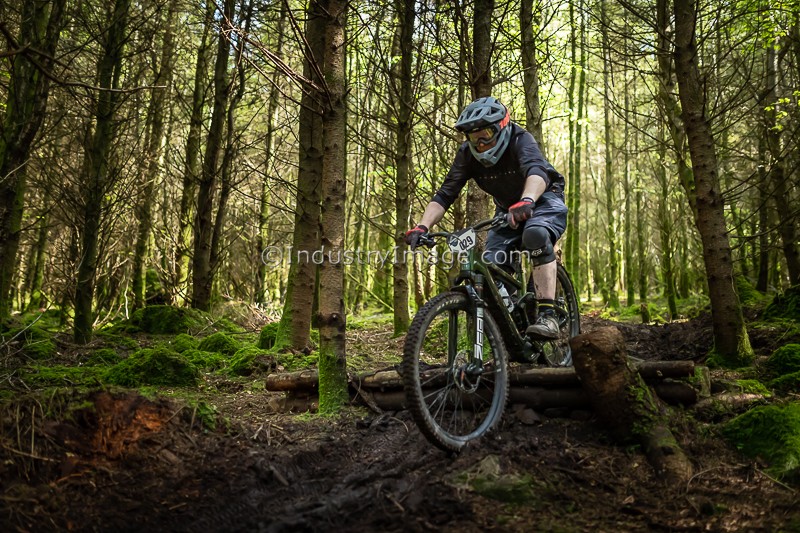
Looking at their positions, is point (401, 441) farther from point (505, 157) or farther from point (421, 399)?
point (505, 157)

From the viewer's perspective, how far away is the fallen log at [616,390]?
3756mm

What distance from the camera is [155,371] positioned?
590cm

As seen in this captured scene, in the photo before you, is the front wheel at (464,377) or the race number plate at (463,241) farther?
the race number plate at (463,241)

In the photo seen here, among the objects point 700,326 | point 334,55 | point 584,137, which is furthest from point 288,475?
point 584,137

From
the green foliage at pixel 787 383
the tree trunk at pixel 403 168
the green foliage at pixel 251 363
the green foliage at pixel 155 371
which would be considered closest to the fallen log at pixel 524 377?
the green foliage at pixel 787 383

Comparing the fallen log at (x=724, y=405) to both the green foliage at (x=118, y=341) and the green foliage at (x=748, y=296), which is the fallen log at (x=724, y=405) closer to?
the green foliage at (x=748, y=296)

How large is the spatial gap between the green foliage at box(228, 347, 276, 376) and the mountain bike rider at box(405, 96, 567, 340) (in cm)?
339

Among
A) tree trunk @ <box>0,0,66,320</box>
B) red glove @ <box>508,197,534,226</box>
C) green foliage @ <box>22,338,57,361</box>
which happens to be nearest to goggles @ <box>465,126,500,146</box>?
red glove @ <box>508,197,534,226</box>

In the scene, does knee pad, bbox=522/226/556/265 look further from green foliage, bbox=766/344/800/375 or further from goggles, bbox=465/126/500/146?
green foliage, bbox=766/344/800/375

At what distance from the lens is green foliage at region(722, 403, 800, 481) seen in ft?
11.3

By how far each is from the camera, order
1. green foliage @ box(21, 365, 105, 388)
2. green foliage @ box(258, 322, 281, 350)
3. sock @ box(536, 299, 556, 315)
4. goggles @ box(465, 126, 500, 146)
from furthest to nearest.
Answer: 1. green foliage @ box(258, 322, 281, 350)
2. green foliage @ box(21, 365, 105, 388)
3. sock @ box(536, 299, 556, 315)
4. goggles @ box(465, 126, 500, 146)

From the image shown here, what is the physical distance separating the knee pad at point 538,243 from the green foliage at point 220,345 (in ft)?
17.2

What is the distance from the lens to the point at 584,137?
78.0 ft

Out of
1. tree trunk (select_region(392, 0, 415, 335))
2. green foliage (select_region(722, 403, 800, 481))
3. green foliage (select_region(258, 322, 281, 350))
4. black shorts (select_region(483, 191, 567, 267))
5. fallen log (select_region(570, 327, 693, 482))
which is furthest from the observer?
tree trunk (select_region(392, 0, 415, 335))
